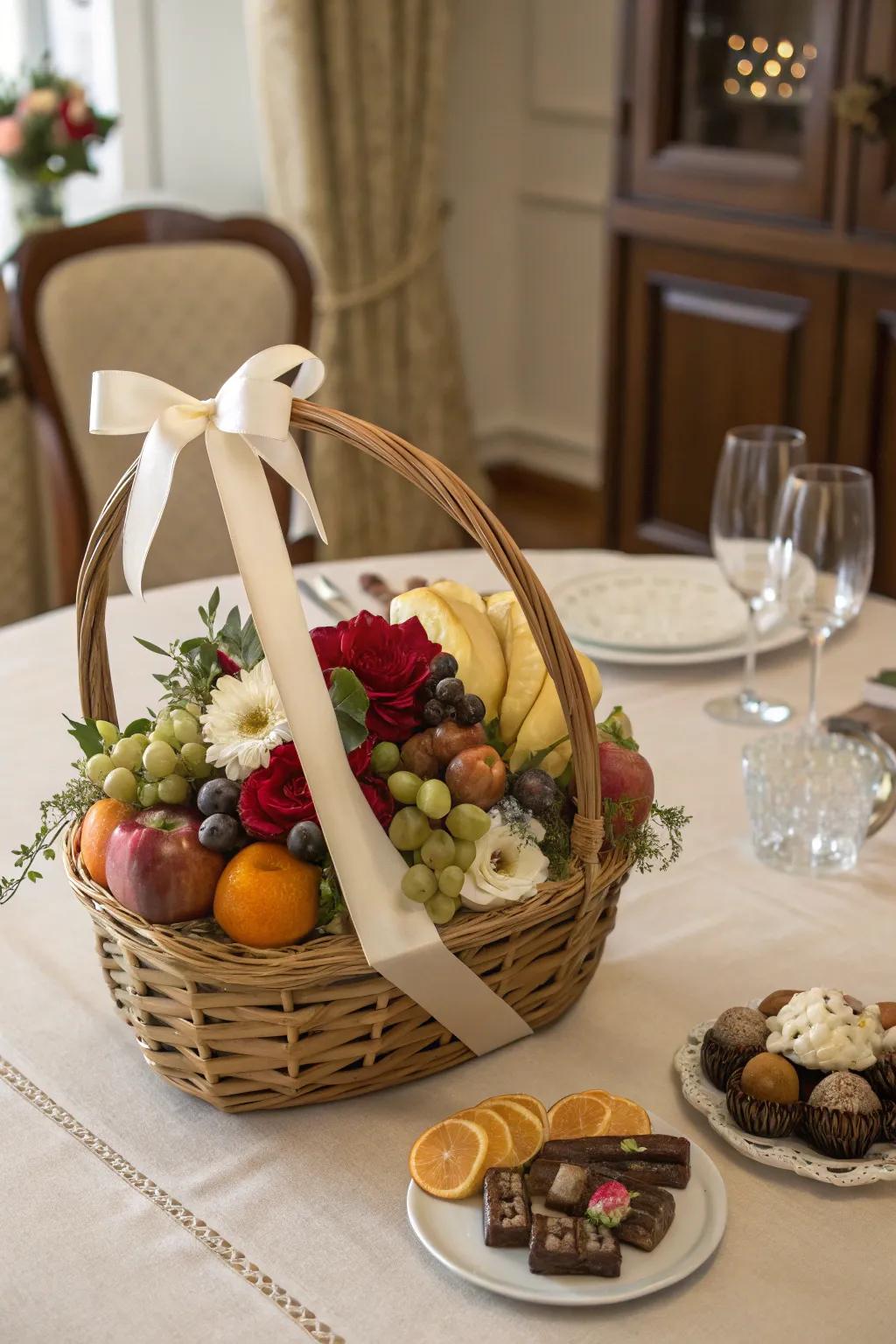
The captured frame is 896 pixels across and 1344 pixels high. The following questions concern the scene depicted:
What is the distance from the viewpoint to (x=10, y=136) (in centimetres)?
281

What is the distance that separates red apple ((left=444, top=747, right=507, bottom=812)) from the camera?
81 centimetres

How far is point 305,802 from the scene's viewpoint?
2.65 ft

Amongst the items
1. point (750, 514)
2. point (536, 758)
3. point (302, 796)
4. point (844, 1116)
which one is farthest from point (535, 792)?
point (750, 514)

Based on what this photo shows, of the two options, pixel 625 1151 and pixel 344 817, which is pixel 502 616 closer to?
pixel 344 817

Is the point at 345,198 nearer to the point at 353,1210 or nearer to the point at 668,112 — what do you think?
the point at 668,112

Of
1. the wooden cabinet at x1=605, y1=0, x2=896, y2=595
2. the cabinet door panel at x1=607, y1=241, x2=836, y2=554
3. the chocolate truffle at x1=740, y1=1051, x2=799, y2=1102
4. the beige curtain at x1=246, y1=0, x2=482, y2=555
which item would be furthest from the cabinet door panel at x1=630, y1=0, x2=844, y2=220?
the chocolate truffle at x1=740, y1=1051, x2=799, y2=1102

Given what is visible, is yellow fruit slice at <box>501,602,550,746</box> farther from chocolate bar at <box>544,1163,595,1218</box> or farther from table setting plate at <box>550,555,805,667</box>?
table setting plate at <box>550,555,805,667</box>

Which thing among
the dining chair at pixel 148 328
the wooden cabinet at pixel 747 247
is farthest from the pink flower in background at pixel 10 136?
the wooden cabinet at pixel 747 247

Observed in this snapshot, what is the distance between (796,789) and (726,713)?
9.7 inches

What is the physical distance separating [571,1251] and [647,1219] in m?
0.04

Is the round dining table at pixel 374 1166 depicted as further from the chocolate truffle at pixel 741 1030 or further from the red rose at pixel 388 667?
the red rose at pixel 388 667

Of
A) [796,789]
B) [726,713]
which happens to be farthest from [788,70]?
[796,789]

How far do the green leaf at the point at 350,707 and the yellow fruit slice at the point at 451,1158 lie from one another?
21cm

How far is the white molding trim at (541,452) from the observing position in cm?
440
